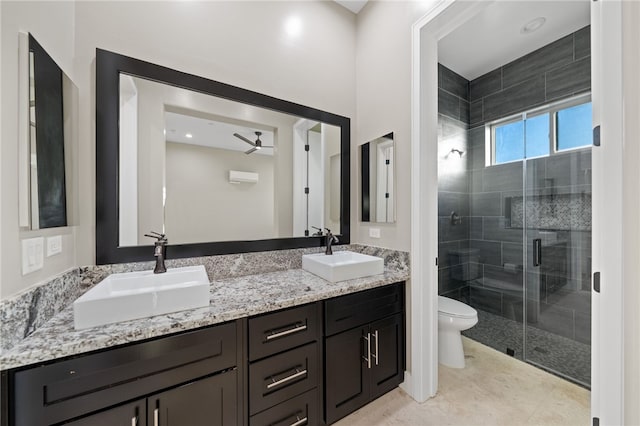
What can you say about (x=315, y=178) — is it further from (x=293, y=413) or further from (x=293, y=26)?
(x=293, y=413)

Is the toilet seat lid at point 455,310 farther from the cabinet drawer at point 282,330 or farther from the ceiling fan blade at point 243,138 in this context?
the ceiling fan blade at point 243,138

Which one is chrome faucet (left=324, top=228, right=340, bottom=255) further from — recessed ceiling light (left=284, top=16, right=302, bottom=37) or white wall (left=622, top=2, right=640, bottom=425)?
recessed ceiling light (left=284, top=16, right=302, bottom=37)

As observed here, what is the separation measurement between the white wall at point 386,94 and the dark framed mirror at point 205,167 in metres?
0.21

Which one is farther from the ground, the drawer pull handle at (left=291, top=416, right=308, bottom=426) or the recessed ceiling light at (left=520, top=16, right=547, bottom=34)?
the recessed ceiling light at (left=520, top=16, right=547, bottom=34)

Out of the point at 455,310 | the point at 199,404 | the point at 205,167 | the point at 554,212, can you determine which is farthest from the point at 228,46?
the point at 554,212

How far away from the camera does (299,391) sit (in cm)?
130

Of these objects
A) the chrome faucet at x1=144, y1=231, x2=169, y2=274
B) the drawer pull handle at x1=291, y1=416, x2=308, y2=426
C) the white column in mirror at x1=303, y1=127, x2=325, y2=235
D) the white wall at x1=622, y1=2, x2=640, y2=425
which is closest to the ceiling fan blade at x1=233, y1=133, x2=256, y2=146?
the white column in mirror at x1=303, y1=127, x2=325, y2=235

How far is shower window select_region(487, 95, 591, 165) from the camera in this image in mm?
2199

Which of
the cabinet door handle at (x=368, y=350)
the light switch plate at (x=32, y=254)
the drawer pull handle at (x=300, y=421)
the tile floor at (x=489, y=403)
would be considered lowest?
the tile floor at (x=489, y=403)

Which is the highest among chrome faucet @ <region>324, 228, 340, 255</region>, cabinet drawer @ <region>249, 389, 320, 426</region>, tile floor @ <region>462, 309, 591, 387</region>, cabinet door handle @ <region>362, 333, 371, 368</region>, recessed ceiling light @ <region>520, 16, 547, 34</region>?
recessed ceiling light @ <region>520, 16, 547, 34</region>

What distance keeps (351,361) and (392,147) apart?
1.48m

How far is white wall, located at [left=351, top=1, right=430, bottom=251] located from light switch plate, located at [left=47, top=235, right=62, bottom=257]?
1812 millimetres

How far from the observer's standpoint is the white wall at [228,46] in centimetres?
128

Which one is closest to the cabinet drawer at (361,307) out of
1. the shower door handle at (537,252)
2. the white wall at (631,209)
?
the white wall at (631,209)
